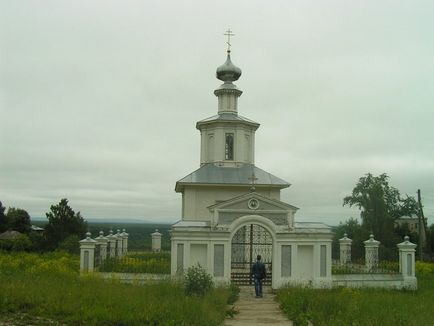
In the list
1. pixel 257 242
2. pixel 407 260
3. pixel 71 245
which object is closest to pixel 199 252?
pixel 257 242

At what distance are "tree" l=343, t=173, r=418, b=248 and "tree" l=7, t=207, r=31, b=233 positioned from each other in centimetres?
3017

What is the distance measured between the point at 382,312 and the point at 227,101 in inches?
663

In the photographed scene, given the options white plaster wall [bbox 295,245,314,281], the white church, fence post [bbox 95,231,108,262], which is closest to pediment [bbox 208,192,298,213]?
the white church

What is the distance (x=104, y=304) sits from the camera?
11000 millimetres

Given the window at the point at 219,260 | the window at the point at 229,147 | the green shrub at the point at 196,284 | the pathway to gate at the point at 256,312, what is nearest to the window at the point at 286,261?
the pathway to gate at the point at 256,312

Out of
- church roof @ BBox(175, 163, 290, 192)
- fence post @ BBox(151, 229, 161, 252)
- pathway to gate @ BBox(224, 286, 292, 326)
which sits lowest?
pathway to gate @ BBox(224, 286, 292, 326)

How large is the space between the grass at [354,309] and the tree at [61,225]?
2160 cm

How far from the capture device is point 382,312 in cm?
1115

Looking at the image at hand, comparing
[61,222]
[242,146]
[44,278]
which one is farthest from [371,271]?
[61,222]

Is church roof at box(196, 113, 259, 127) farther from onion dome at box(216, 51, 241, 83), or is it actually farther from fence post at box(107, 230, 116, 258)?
fence post at box(107, 230, 116, 258)

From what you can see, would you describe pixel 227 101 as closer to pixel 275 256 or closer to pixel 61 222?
pixel 275 256

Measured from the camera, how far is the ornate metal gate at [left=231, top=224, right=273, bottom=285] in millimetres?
18547

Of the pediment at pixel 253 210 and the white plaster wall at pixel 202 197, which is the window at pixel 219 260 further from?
the white plaster wall at pixel 202 197

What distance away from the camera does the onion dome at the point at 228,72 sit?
2670cm
